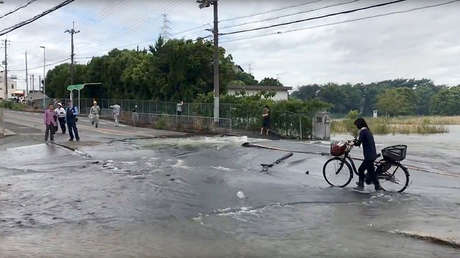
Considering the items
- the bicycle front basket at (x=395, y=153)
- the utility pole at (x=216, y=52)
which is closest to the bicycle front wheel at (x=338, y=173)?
the bicycle front basket at (x=395, y=153)

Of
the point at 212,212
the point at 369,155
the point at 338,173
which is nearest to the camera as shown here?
the point at 212,212

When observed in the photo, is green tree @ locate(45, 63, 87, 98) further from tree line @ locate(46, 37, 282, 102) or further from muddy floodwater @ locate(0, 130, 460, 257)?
muddy floodwater @ locate(0, 130, 460, 257)

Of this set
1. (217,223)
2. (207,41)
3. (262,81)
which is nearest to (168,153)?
(217,223)

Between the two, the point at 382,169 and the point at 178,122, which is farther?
the point at 178,122

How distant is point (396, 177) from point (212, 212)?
4871 millimetres

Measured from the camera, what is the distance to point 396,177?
40.2 feet

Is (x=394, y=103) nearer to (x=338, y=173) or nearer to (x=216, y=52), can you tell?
(x=216, y=52)

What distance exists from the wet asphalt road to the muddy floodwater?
0.06 ft

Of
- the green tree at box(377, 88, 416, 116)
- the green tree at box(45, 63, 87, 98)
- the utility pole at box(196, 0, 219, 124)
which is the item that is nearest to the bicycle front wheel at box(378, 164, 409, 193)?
the utility pole at box(196, 0, 219, 124)

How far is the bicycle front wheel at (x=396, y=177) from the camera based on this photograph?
12133 mm

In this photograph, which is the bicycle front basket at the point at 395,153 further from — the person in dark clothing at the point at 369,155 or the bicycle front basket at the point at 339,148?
the bicycle front basket at the point at 339,148

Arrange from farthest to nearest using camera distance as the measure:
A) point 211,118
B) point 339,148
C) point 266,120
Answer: point 211,118
point 266,120
point 339,148

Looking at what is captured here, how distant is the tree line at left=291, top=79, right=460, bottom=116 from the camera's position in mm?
91750

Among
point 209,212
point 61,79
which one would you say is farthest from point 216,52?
point 61,79
